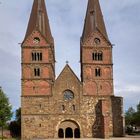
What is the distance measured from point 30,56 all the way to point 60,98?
899cm

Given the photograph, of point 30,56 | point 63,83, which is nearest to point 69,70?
point 63,83

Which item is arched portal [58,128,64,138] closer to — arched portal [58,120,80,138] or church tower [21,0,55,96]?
arched portal [58,120,80,138]

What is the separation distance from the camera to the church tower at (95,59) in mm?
68062

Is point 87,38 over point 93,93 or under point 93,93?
over

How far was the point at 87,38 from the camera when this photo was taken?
69375 mm

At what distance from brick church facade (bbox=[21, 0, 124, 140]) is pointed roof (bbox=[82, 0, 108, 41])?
0.18 metres

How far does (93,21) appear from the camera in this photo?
7031cm

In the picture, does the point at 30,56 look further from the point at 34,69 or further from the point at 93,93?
the point at 93,93

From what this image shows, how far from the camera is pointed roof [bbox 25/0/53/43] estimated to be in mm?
68938

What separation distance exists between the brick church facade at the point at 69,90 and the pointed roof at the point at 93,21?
18cm

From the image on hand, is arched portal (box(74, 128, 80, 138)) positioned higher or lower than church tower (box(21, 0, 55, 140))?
lower

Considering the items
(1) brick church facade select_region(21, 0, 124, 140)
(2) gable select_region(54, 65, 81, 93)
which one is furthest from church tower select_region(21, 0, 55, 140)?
(2) gable select_region(54, 65, 81, 93)

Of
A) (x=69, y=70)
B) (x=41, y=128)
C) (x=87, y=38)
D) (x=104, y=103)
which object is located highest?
(x=87, y=38)

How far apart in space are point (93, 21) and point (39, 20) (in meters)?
9.65
